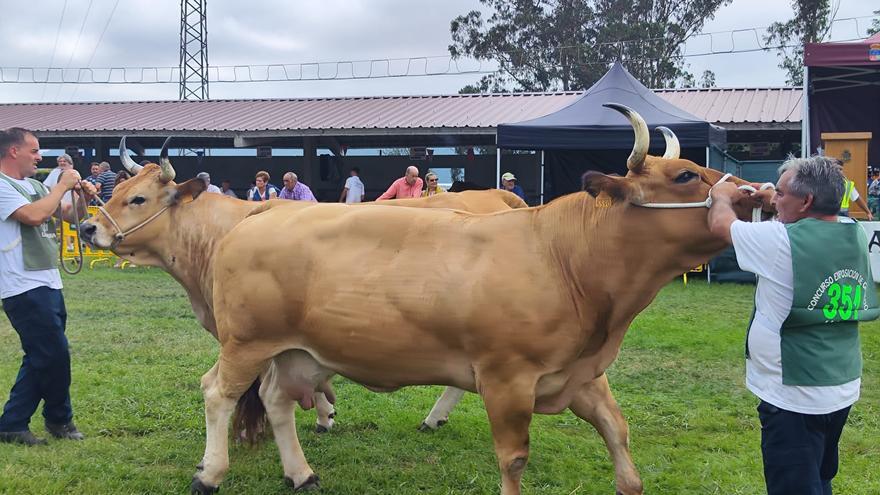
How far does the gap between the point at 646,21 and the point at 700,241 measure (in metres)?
36.4

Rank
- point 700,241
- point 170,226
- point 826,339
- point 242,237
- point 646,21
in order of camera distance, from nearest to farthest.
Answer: point 826,339 < point 700,241 < point 242,237 < point 170,226 < point 646,21

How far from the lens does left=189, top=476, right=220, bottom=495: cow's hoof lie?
452 cm

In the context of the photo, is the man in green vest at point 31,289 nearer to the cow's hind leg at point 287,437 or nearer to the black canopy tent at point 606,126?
the cow's hind leg at point 287,437

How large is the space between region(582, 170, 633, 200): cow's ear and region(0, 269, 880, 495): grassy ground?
6.13 feet

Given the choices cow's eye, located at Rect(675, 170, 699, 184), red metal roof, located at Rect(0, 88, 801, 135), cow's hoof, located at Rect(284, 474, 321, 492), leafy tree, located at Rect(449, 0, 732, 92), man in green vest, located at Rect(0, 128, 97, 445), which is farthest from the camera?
leafy tree, located at Rect(449, 0, 732, 92)

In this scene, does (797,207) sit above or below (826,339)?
above

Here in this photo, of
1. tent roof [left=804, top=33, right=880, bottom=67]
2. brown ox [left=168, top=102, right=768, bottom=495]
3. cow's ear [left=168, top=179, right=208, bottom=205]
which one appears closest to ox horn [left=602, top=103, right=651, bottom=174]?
brown ox [left=168, top=102, right=768, bottom=495]

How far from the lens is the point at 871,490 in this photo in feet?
14.9

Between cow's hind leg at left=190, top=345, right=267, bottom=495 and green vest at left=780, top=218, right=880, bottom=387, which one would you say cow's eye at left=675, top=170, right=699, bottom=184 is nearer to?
green vest at left=780, top=218, right=880, bottom=387

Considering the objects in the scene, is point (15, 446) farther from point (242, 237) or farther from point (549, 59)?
point (549, 59)

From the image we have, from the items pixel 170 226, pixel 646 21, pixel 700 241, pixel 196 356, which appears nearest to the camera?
pixel 700 241

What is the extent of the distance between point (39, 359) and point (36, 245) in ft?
2.44

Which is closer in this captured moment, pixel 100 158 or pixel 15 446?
pixel 15 446

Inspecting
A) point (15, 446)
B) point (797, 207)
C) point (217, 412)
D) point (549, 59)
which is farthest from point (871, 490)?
point (549, 59)
